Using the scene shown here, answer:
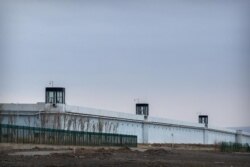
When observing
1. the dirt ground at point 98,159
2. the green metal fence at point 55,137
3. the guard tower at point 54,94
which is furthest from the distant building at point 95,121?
the dirt ground at point 98,159

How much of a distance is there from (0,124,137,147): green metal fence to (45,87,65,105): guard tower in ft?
30.4

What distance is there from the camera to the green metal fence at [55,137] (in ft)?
154

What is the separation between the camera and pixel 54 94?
71125 mm

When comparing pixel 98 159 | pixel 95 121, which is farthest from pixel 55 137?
pixel 98 159

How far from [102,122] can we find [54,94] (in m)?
8.74

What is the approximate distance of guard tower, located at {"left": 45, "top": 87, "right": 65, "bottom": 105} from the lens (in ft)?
232

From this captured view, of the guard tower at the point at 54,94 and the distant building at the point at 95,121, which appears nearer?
the distant building at the point at 95,121

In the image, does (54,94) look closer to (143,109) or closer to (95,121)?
(95,121)

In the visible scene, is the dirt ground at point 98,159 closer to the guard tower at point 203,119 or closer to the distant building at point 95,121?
the distant building at point 95,121

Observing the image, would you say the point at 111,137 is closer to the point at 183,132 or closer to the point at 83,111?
the point at 83,111

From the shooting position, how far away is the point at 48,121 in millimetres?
66125

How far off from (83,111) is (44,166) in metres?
51.3

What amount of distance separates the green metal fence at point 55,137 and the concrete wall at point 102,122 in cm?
629

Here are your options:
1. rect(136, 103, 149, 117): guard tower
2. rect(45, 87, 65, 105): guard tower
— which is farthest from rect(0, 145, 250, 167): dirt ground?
rect(136, 103, 149, 117): guard tower
